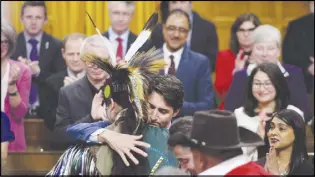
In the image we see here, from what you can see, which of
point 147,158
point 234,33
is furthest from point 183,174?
point 234,33

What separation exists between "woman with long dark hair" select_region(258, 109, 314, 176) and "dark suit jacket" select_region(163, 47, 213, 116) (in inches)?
55.1

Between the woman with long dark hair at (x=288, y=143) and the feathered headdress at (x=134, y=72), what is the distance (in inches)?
50.4

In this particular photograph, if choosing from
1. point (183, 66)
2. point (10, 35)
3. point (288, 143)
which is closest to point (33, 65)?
point (10, 35)

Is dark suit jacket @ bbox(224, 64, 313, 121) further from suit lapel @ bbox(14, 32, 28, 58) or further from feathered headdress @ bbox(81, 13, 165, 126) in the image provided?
feathered headdress @ bbox(81, 13, 165, 126)

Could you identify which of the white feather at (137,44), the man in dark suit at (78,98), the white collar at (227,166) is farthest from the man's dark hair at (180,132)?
the man in dark suit at (78,98)

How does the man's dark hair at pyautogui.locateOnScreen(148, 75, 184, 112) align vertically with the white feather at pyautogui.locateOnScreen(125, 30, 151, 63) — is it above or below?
below

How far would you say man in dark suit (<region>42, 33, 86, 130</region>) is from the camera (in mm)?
8789

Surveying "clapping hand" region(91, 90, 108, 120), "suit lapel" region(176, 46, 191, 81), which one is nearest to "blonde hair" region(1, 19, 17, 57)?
"suit lapel" region(176, 46, 191, 81)

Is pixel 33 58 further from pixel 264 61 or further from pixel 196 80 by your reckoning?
pixel 264 61

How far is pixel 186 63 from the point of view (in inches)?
333

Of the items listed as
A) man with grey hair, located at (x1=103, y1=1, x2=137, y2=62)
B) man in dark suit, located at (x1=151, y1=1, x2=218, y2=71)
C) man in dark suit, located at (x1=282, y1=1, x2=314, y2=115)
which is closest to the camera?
man with grey hair, located at (x1=103, y1=1, x2=137, y2=62)

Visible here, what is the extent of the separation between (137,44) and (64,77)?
3.02 metres

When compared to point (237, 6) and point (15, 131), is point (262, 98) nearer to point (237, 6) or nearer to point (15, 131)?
point (15, 131)

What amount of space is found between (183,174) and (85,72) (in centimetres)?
412
